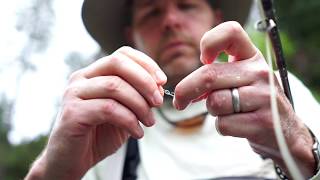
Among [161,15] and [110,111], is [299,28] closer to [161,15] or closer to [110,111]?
[161,15]

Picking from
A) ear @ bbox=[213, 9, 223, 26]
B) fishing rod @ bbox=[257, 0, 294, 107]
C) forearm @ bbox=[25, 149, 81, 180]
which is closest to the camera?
fishing rod @ bbox=[257, 0, 294, 107]

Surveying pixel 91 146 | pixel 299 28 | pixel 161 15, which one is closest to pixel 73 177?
pixel 91 146

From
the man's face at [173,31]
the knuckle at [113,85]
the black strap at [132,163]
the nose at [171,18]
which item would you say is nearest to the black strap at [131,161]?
the black strap at [132,163]

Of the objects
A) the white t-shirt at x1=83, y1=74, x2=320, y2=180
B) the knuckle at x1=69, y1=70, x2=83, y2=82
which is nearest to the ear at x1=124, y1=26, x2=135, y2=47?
the white t-shirt at x1=83, y1=74, x2=320, y2=180

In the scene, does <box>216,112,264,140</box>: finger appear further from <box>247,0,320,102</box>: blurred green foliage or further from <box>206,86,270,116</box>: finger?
<box>247,0,320,102</box>: blurred green foliage

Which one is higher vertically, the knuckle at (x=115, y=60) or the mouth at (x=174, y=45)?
the knuckle at (x=115, y=60)

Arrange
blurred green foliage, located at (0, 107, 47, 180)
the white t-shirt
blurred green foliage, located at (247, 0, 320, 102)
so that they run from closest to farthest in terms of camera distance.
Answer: the white t-shirt, blurred green foliage, located at (247, 0, 320, 102), blurred green foliage, located at (0, 107, 47, 180)

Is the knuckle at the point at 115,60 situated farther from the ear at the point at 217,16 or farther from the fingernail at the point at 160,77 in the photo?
the ear at the point at 217,16
